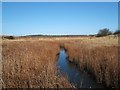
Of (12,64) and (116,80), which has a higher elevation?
(12,64)

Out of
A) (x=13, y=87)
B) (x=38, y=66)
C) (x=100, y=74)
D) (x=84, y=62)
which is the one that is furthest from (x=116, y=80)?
(x=84, y=62)

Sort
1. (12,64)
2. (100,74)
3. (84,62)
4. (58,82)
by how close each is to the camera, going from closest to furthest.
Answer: (58,82) → (12,64) → (100,74) → (84,62)

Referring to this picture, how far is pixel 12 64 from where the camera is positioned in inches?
318

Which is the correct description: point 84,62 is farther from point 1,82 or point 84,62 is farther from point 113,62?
point 1,82

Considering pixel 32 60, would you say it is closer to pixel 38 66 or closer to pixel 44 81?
pixel 38 66

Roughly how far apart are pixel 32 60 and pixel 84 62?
4.06 m

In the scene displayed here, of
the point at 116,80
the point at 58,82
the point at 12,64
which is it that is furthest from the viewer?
the point at 12,64

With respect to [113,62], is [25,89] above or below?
below

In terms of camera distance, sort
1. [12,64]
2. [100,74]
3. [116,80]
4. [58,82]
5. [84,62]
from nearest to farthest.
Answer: [58,82]
[116,80]
[12,64]
[100,74]
[84,62]

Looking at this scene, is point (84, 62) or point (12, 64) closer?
point (12, 64)

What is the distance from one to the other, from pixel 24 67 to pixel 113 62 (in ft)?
11.5

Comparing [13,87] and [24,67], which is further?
[24,67]

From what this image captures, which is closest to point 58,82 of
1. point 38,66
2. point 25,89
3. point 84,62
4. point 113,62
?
point 25,89

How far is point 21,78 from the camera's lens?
7.24 meters
